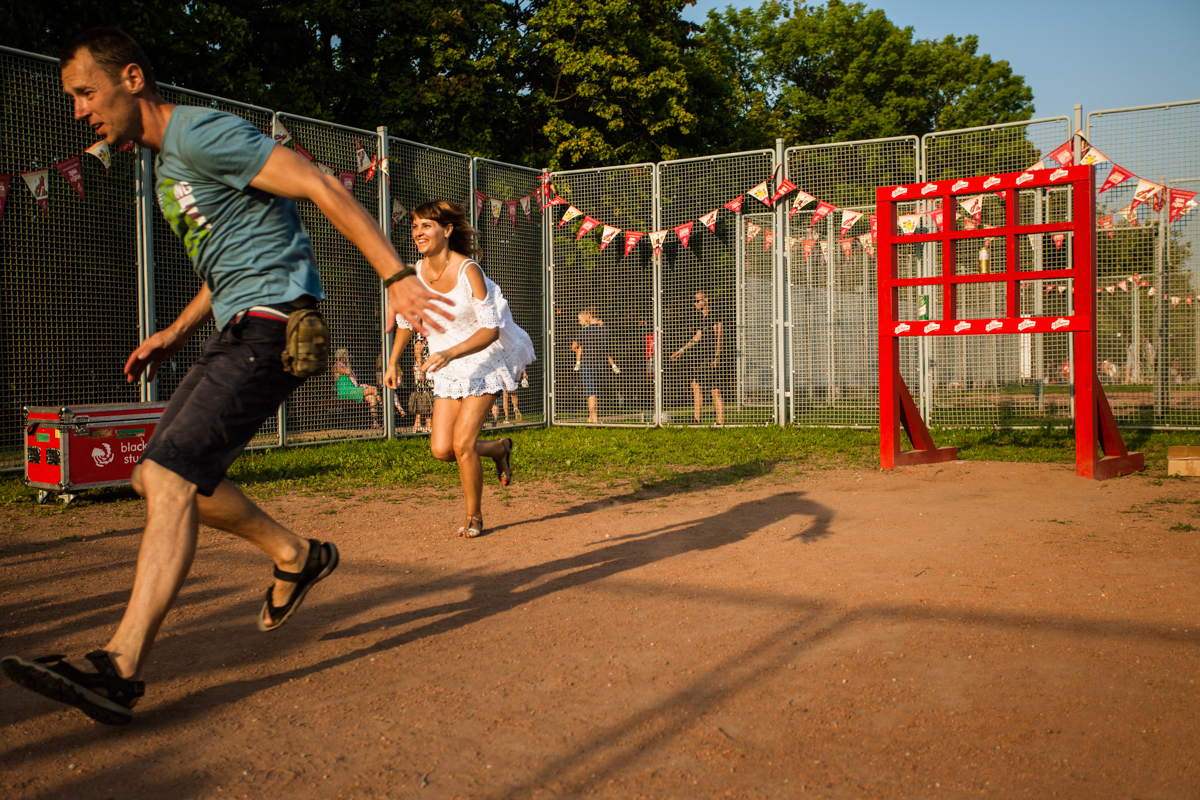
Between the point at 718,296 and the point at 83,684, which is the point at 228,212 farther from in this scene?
the point at 718,296

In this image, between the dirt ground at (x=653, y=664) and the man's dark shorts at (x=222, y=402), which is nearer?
the dirt ground at (x=653, y=664)

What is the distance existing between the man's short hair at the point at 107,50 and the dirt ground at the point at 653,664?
2087mm

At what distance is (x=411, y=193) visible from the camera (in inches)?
516

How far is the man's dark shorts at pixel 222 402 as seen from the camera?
2.95m

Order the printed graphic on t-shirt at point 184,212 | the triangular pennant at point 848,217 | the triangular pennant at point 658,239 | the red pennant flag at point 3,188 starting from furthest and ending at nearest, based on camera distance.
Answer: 1. the triangular pennant at point 658,239
2. the triangular pennant at point 848,217
3. the red pennant flag at point 3,188
4. the printed graphic on t-shirt at point 184,212

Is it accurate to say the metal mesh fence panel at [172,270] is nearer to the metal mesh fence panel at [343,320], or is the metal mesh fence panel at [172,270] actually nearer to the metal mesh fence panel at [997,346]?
the metal mesh fence panel at [343,320]

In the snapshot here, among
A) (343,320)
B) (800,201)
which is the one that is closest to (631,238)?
(800,201)

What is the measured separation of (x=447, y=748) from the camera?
2625mm

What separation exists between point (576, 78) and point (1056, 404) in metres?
16.2

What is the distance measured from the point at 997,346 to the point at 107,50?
1140 cm

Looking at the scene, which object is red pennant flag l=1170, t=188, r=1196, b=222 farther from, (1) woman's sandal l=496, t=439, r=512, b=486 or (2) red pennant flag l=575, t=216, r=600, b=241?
(1) woman's sandal l=496, t=439, r=512, b=486

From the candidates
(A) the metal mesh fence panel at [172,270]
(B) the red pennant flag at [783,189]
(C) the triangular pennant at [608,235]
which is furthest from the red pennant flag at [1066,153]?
(A) the metal mesh fence panel at [172,270]

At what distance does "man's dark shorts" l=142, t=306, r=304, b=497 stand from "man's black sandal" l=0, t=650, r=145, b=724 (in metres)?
0.61

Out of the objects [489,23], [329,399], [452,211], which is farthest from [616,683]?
[489,23]
